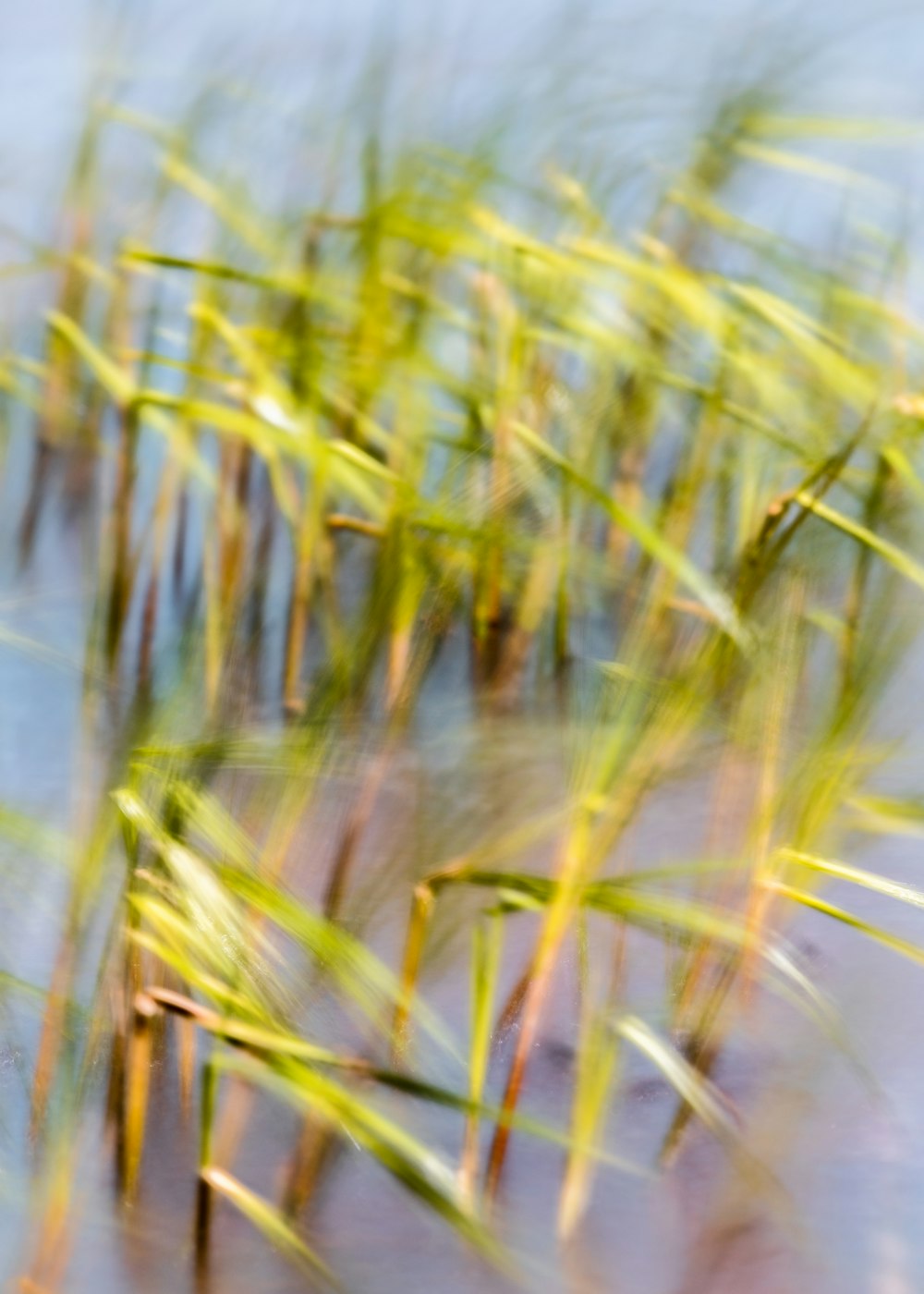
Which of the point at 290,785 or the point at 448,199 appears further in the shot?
the point at 448,199

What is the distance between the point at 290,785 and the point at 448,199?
0.84 meters

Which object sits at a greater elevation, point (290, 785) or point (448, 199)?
point (448, 199)

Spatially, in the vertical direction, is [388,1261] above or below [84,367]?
below

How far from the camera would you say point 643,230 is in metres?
1.81

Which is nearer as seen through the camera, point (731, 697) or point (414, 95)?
point (731, 697)

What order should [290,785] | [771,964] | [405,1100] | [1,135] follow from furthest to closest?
[1,135] < [771,964] < [405,1100] < [290,785]

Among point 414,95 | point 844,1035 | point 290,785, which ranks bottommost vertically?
point 844,1035

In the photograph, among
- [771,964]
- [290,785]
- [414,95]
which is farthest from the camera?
[414,95]

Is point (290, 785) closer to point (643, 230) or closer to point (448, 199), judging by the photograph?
point (448, 199)

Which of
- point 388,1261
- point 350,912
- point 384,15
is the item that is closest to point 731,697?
point 350,912

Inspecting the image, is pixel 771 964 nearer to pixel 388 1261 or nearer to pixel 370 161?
pixel 388 1261

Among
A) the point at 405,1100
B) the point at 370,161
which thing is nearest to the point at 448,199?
the point at 370,161

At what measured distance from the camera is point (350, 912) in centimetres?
116

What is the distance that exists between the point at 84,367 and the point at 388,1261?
128 cm
